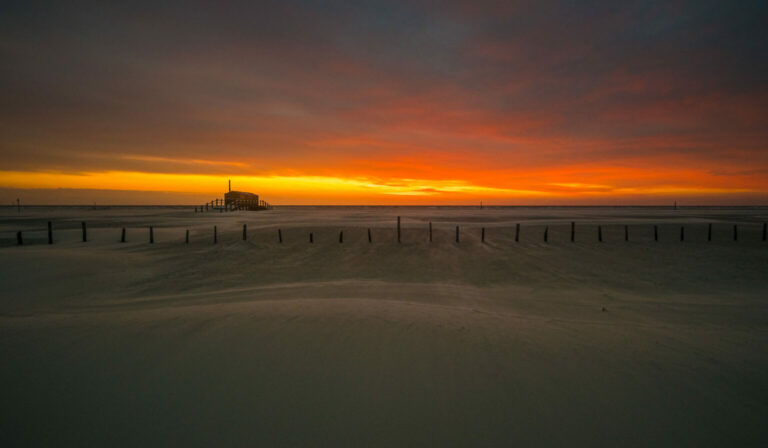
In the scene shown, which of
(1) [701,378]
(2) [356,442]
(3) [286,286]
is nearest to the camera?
(2) [356,442]

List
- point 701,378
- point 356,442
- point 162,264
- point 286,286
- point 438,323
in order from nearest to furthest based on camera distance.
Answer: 1. point 356,442
2. point 701,378
3. point 438,323
4. point 286,286
5. point 162,264

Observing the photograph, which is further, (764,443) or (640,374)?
(640,374)

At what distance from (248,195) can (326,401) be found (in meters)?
77.6

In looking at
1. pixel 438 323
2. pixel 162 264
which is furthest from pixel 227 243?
pixel 438 323

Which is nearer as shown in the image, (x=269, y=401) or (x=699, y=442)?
(x=699, y=442)

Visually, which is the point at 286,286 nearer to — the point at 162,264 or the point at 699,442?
the point at 162,264

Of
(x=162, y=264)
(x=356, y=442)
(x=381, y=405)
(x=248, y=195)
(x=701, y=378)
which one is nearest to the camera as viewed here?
(x=356, y=442)

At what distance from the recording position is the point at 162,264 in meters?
15.9

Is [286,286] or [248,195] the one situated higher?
[248,195]

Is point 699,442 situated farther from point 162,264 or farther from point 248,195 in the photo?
point 248,195

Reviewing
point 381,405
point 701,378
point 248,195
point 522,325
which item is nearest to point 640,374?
point 701,378

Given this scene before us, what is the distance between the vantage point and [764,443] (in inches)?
114

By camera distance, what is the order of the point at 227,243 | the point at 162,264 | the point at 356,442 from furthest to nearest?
the point at 227,243, the point at 162,264, the point at 356,442

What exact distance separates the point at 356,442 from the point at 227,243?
74.1 ft
